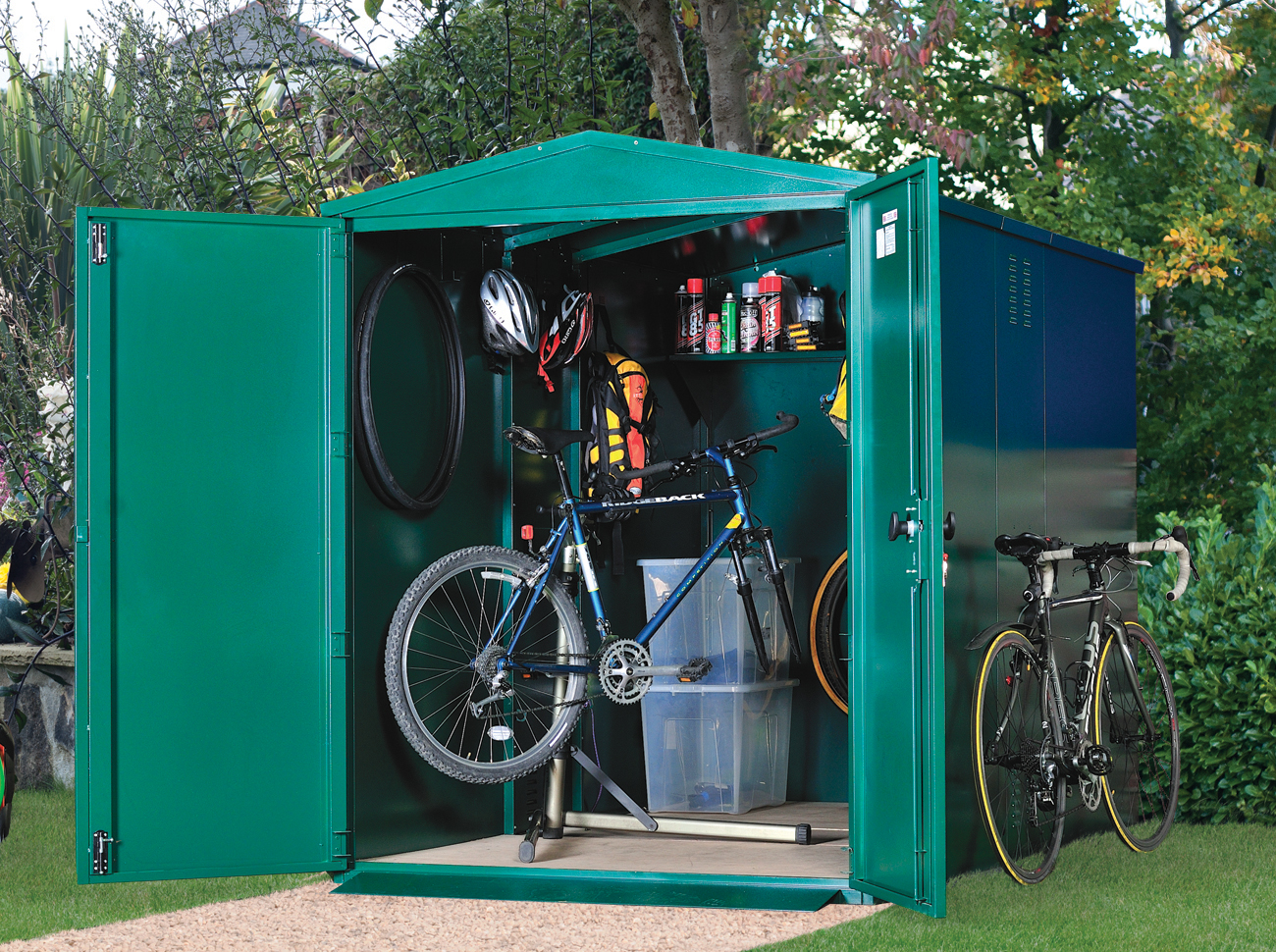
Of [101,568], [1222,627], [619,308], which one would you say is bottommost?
[1222,627]

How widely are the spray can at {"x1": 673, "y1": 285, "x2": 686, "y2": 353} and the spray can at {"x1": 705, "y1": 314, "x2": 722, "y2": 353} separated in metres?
0.15

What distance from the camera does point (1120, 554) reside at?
4.55 meters

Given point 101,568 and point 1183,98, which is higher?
point 1183,98

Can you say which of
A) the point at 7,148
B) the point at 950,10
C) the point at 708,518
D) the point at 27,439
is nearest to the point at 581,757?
the point at 708,518

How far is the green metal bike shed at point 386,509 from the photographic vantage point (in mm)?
3863

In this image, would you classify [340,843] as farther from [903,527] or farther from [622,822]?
[903,527]

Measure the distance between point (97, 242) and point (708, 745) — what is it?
2902mm

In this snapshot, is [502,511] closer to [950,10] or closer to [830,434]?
[830,434]

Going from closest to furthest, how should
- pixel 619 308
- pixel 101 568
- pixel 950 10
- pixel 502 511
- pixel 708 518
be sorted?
pixel 101 568 < pixel 502 511 < pixel 619 308 < pixel 708 518 < pixel 950 10

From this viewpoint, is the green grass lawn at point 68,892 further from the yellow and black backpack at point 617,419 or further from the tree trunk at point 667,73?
the tree trunk at point 667,73

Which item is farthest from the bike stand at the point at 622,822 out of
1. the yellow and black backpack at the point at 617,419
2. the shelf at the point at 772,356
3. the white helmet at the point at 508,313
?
the shelf at the point at 772,356

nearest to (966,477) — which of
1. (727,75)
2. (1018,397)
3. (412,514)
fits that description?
(1018,397)

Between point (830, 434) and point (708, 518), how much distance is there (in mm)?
656

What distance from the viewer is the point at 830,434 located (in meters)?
5.71
